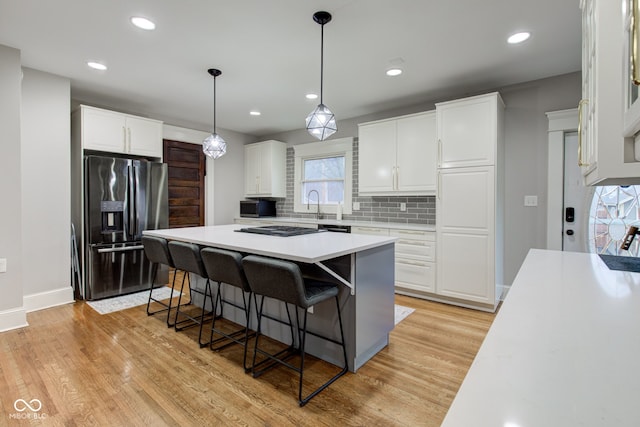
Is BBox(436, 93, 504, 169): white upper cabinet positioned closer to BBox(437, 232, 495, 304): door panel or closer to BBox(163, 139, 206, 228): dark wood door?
BBox(437, 232, 495, 304): door panel

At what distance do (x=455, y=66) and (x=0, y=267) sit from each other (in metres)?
4.72

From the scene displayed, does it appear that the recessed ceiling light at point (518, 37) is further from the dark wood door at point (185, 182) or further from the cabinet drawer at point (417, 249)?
the dark wood door at point (185, 182)

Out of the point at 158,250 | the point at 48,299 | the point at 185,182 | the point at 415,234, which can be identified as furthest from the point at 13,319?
the point at 415,234

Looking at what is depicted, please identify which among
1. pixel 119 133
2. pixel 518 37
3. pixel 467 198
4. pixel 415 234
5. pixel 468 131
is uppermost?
pixel 518 37

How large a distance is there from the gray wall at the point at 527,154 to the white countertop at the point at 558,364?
2.56m

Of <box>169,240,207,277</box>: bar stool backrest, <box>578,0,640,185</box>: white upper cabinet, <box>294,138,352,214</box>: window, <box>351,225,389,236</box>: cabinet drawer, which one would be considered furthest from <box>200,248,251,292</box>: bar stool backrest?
<box>294,138,352,214</box>: window

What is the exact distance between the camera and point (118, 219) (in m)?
3.81

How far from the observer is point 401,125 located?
4.02 m

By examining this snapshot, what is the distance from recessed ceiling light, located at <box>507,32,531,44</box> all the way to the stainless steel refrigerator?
4.16 metres

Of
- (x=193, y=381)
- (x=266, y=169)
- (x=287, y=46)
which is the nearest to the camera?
(x=193, y=381)

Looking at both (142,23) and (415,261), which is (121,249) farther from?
(415,261)

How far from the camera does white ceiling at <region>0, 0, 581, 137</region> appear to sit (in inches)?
87.7

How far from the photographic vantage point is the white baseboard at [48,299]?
3.28 m

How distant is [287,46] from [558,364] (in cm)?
287
